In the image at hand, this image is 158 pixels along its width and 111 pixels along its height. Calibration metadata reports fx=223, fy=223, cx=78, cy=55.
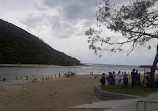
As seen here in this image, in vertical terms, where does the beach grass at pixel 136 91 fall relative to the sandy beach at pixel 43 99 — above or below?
above

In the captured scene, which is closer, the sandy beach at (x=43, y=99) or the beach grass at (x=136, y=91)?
the sandy beach at (x=43, y=99)

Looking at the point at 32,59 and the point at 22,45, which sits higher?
the point at 22,45

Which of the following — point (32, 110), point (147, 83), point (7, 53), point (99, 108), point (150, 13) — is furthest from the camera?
point (7, 53)

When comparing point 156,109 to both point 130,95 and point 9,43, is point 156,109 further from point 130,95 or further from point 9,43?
point 9,43

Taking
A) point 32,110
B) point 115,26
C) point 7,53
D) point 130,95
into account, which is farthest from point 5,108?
point 7,53

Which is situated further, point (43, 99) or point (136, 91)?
point (43, 99)

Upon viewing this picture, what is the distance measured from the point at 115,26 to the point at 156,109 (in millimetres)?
8975

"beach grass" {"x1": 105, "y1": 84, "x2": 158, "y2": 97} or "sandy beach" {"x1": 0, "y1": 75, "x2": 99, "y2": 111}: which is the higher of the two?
"beach grass" {"x1": 105, "y1": 84, "x2": 158, "y2": 97}

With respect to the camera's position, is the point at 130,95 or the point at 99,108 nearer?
the point at 99,108

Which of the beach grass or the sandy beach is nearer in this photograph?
the sandy beach

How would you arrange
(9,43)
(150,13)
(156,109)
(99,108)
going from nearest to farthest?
(156,109) → (99,108) → (150,13) → (9,43)

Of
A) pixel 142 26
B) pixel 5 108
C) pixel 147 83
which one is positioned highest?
pixel 142 26

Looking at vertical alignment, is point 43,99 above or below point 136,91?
below

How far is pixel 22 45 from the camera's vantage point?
459 feet
